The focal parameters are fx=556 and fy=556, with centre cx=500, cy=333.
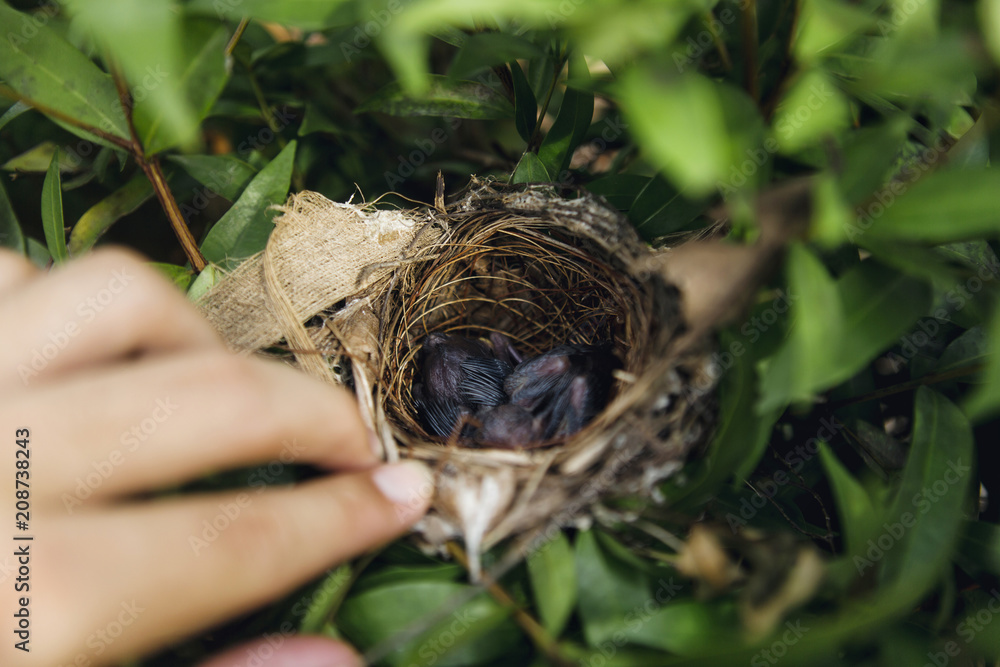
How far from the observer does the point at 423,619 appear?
0.63 m

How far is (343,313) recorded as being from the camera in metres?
0.96

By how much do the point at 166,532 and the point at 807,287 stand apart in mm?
619

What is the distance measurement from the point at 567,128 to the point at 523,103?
0.28 feet

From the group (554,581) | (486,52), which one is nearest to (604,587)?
(554,581)

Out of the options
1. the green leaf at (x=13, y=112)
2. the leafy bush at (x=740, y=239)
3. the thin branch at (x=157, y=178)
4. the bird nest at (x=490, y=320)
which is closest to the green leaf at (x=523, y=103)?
the leafy bush at (x=740, y=239)

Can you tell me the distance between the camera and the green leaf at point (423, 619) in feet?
2.01

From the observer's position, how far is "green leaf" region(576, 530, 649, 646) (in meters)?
0.63

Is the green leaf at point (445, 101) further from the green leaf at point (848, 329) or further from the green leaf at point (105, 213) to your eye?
the green leaf at point (848, 329)

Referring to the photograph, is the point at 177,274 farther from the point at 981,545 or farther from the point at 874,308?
the point at 981,545

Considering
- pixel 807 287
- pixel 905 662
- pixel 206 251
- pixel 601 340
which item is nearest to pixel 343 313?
pixel 206 251

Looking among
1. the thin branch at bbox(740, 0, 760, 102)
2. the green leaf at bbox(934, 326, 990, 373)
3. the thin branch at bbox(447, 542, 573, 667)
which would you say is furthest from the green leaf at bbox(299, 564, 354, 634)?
the green leaf at bbox(934, 326, 990, 373)

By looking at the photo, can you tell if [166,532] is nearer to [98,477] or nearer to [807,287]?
[98,477]

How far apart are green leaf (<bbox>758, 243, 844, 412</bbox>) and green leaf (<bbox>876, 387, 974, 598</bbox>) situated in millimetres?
228

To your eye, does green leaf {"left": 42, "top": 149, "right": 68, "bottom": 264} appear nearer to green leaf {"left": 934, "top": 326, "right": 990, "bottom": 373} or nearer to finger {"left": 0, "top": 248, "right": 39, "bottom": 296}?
finger {"left": 0, "top": 248, "right": 39, "bottom": 296}
